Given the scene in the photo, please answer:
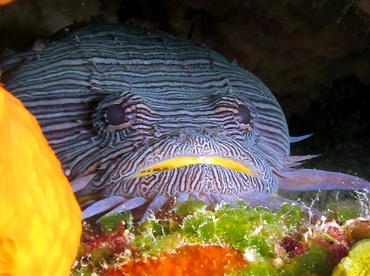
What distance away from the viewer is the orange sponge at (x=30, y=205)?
1902 mm

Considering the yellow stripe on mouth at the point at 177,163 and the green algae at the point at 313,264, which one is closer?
the green algae at the point at 313,264

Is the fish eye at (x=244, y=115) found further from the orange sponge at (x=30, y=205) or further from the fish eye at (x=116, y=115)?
the orange sponge at (x=30, y=205)

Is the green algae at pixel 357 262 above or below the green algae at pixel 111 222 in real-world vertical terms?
above

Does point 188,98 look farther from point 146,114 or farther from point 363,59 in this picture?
point 363,59

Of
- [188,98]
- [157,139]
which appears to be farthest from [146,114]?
[188,98]

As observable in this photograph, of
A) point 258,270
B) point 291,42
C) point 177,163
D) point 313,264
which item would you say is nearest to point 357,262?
point 313,264

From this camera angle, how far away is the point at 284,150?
495 centimetres

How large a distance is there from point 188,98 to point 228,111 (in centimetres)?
41

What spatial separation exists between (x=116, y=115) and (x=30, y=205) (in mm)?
1977

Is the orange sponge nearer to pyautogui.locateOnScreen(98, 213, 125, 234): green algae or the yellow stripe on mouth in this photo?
pyautogui.locateOnScreen(98, 213, 125, 234): green algae

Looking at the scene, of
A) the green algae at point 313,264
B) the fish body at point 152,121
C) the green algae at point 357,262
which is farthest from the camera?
the fish body at point 152,121

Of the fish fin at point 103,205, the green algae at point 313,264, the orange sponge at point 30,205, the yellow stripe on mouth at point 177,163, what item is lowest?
the fish fin at point 103,205

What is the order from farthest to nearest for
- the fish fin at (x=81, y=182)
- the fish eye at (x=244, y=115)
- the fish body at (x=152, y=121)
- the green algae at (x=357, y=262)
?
1. the fish eye at (x=244, y=115)
2. the fish fin at (x=81, y=182)
3. the fish body at (x=152, y=121)
4. the green algae at (x=357, y=262)

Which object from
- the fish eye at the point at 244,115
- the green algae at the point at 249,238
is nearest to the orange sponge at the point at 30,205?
the green algae at the point at 249,238
